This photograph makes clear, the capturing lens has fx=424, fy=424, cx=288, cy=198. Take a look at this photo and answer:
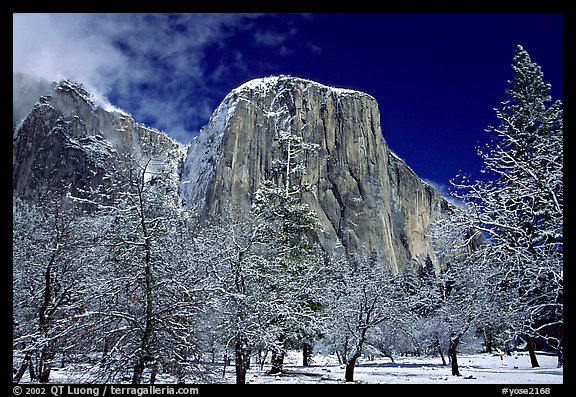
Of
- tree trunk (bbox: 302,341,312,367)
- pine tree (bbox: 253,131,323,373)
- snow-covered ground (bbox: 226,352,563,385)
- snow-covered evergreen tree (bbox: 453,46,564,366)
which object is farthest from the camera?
tree trunk (bbox: 302,341,312,367)

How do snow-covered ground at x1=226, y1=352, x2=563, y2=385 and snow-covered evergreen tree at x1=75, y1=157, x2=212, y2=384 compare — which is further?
snow-covered ground at x1=226, y1=352, x2=563, y2=385

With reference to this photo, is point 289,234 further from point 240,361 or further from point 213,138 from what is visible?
Result: point 213,138

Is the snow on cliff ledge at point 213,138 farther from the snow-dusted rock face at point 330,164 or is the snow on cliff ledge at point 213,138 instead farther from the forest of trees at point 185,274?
the forest of trees at point 185,274

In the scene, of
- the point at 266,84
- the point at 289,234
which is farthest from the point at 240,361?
the point at 266,84

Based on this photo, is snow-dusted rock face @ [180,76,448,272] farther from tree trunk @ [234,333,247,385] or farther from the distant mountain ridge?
tree trunk @ [234,333,247,385]

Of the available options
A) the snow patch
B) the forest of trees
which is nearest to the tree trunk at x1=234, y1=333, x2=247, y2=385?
the forest of trees

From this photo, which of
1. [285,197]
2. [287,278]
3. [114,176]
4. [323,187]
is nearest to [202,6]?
[114,176]

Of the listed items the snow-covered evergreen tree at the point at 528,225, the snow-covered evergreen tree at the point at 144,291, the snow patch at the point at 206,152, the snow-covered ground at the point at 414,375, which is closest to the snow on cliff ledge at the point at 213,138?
the snow patch at the point at 206,152

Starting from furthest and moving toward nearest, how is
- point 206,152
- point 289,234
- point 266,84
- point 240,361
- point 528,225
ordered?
point 266,84
point 206,152
point 289,234
point 240,361
point 528,225
